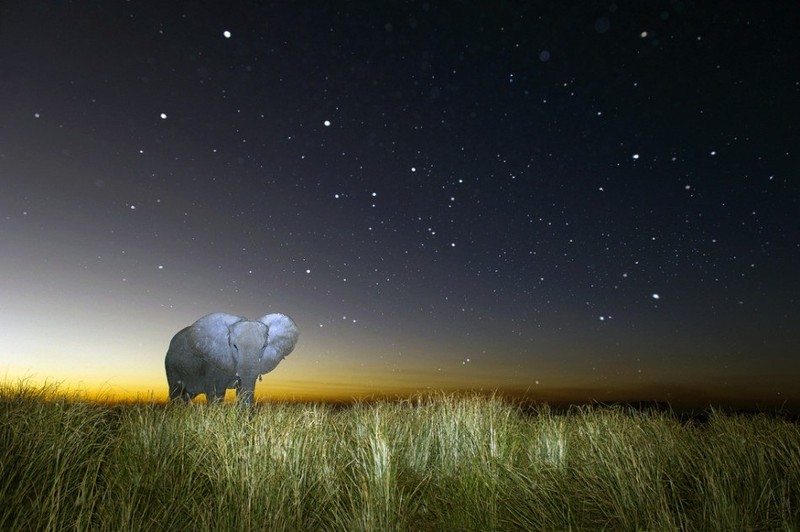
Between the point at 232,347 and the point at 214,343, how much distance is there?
450 mm

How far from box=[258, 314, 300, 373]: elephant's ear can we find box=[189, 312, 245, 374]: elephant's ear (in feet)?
3.02

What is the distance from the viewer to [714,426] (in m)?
6.18

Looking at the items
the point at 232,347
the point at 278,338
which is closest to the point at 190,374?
the point at 232,347

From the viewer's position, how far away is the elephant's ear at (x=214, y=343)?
12023 millimetres

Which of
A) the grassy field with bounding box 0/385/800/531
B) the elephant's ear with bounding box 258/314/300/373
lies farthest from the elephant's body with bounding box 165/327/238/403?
the grassy field with bounding box 0/385/800/531

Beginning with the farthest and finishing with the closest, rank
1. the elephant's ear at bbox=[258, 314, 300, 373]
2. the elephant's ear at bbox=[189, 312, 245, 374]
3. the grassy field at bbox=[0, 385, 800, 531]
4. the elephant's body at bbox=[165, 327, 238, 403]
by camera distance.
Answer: the elephant's ear at bbox=[258, 314, 300, 373] → the elephant's body at bbox=[165, 327, 238, 403] → the elephant's ear at bbox=[189, 312, 245, 374] → the grassy field at bbox=[0, 385, 800, 531]

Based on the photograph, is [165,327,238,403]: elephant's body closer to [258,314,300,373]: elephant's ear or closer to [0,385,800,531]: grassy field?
[258,314,300,373]: elephant's ear

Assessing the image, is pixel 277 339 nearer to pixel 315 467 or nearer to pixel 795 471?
pixel 315 467

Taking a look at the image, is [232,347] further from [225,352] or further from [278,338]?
[278,338]

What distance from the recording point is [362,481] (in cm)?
362

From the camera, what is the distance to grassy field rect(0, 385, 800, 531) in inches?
124

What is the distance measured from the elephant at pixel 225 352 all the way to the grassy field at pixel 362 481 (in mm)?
6667

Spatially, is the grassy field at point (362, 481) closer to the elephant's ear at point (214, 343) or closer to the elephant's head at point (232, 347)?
the elephant's head at point (232, 347)

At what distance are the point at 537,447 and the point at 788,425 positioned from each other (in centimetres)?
281
